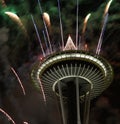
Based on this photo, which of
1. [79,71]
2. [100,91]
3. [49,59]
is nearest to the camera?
[49,59]

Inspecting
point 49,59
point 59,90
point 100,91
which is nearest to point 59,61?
point 49,59

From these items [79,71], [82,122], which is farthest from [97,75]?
[82,122]

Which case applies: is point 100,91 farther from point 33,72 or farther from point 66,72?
point 33,72

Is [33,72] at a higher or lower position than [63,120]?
higher

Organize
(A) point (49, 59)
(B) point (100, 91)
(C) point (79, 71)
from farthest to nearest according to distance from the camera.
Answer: (B) point (100, 91)
(C) point (79, 71)
(A) point (49, 59)

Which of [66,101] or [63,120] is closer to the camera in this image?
[63,120]

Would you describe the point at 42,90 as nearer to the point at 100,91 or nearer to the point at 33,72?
the point at 33,72
